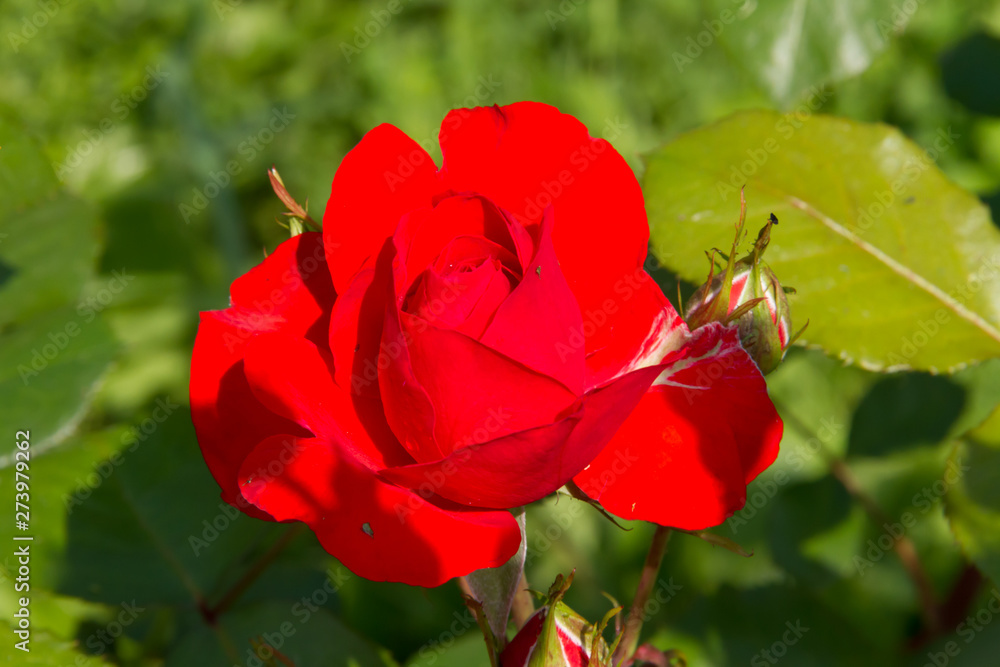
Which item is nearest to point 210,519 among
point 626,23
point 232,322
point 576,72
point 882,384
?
point 232,322

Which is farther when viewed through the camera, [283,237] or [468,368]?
[283,237]

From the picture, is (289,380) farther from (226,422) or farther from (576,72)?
(576,72)

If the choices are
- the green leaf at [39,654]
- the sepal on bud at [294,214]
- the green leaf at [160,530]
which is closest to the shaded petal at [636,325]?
the sepal on bud at [294,214]

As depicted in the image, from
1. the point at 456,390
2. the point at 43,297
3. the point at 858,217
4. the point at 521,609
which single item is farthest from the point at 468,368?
the point at 43,297

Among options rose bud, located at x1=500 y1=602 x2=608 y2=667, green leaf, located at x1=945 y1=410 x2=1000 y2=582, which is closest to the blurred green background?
green leaf, located at x1=945 y1=410 x2=1000 y2=582

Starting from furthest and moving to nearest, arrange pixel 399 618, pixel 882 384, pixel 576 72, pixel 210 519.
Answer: pixel 576 72 → pixel 399 618 → pixel 882 384 → pixel 210 519

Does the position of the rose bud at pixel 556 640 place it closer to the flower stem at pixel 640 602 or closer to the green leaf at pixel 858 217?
the flower stem at pixel 640 602

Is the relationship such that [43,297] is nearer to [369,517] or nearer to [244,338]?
[244,338]
